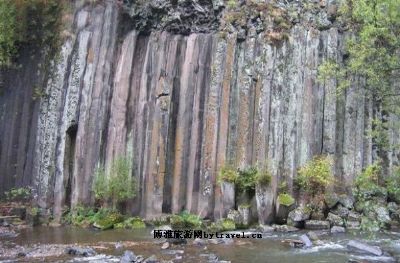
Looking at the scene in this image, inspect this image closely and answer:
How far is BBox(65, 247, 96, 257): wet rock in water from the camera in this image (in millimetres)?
13070

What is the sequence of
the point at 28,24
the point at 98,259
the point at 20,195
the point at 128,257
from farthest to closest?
the point at 28,24, the point at 20,195, the point at 98,259, the point at 128,257

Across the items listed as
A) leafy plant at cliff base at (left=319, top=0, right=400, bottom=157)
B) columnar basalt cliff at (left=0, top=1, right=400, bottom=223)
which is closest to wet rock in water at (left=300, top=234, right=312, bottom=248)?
leafy plant at cliff base at (left=319, top=0, right=400, bottom=157)

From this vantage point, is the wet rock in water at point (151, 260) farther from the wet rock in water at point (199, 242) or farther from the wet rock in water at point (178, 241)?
the wet rock in water at point (199, 242)

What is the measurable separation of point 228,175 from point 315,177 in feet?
9.69

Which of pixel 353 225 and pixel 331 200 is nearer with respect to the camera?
pixel 353 225

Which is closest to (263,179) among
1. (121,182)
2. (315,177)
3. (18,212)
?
(315,177)

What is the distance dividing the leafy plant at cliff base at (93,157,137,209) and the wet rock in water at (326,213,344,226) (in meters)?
6.85

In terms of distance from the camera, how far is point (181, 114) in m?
19.8

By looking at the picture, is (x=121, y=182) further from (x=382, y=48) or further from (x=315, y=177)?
(x=382, y=48)

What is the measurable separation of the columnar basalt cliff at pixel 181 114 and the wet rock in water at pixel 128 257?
A: 623 centimetres

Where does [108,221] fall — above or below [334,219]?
below

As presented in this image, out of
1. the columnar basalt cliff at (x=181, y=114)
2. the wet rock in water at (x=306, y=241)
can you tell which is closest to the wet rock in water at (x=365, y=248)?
the wet rock in water at (x=306, y=241)

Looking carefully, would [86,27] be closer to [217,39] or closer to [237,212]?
[217,39]

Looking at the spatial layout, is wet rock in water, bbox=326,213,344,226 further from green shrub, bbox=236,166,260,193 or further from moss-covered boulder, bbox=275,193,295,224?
green shrub, bbox=236,166,260,193
